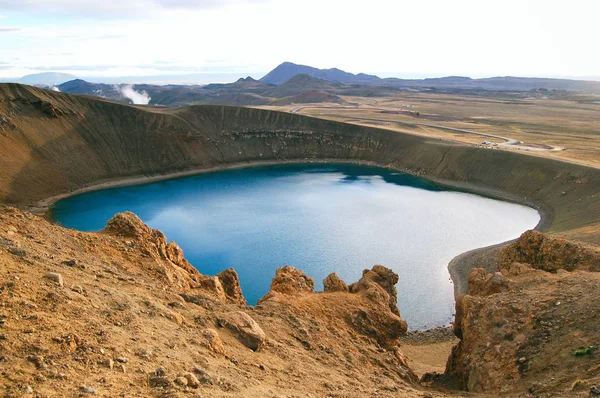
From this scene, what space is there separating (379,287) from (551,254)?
34.1 ft

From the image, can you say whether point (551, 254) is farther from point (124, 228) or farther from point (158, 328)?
point (124, 228)

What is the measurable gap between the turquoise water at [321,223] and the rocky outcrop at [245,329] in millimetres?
20414

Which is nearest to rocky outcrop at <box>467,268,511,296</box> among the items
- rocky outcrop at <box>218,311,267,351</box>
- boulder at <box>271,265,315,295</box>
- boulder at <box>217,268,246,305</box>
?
boulder at <box>271,265,315,295</box>

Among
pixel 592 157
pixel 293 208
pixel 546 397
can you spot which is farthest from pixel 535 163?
pixel 546 397

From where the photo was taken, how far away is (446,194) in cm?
7525

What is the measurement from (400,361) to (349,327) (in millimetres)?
2604

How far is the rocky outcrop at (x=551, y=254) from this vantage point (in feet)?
80.5

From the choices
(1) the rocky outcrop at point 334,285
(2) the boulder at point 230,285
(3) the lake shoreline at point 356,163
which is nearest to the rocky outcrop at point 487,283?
(1) the rocky outcrop at point 334,285

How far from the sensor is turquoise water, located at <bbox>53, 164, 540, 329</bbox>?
4256cm

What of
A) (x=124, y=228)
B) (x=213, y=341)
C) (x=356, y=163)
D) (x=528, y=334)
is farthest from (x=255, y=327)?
(x=356, y=163)

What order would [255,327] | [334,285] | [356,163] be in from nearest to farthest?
1. [255,327]
2. [334,285]
3. [356,163]

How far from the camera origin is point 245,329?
15430mm

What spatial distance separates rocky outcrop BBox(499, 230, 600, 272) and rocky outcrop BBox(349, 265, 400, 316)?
791 cm

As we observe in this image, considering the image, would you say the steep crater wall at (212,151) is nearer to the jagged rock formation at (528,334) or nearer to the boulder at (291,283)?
the jagged rock formation at (528,334)
